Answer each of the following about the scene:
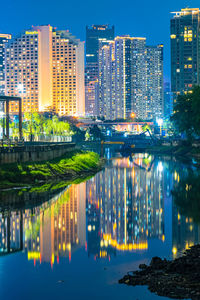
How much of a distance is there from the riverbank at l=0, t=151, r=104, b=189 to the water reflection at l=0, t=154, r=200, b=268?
16.1ft

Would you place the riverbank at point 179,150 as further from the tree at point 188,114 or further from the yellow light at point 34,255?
the yellow light at point 34,255

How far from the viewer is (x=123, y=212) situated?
40938 millimetres

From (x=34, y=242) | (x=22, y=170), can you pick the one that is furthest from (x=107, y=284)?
(x=22, y=170)

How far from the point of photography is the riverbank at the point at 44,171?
5216 centimetres

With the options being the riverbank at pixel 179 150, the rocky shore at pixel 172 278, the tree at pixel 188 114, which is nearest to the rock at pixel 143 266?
the rocky shore at pixel 172 278

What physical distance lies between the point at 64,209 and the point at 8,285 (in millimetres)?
19688

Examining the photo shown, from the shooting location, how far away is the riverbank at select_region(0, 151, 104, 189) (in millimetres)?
52156

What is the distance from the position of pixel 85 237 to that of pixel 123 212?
9.77 m

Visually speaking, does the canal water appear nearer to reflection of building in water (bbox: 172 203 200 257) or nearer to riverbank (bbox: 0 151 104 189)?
reflection of building in water (bbox: 172 203 200 257)

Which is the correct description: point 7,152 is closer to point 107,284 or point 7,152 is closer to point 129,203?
point 129,203

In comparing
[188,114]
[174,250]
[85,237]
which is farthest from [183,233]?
[188,114]

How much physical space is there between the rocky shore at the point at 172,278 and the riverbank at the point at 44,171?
1174 inches

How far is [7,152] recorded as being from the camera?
55.2 metres

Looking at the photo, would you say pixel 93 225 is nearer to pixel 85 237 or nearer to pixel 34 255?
pixel 85 237
